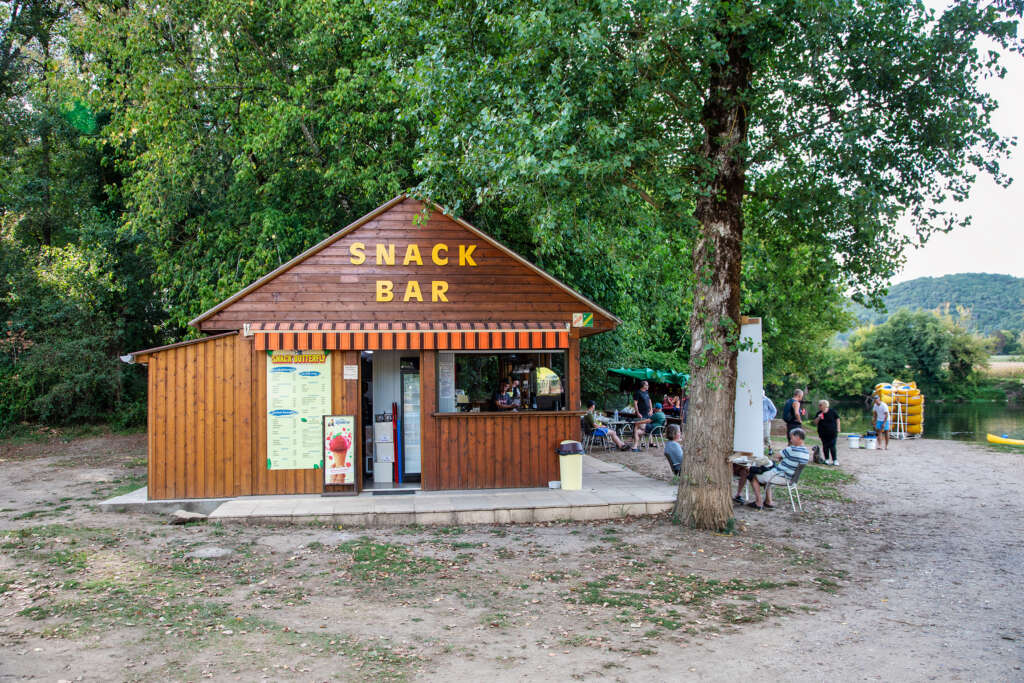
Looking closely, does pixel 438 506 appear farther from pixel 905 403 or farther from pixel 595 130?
pixel 905 403

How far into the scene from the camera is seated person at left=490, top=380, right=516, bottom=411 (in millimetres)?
12314

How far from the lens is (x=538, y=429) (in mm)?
11945

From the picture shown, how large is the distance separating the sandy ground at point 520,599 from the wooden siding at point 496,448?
1826 mm

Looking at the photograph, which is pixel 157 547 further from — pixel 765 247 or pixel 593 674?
pixel 765 247

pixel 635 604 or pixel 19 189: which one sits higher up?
pixel 19 189

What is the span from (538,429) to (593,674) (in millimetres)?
6911

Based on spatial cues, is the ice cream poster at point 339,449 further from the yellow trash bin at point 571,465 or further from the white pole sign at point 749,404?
the white pole sign at point 749,404

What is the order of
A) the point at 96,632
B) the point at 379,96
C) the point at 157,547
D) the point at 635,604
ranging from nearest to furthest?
the point at 96,632, the point at 635,604, the point at 157,547, the point at 379,96

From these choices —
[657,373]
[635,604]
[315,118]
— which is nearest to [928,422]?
[657,373]

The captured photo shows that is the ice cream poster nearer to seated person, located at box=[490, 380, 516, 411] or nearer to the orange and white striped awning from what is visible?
the orange and white striped awning

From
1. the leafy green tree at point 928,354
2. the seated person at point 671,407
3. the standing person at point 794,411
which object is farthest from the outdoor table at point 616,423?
the leafy green tree at point 928,354

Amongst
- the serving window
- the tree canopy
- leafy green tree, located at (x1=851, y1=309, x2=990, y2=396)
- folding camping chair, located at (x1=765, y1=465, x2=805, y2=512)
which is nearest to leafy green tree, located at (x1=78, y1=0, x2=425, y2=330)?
the tree canopy

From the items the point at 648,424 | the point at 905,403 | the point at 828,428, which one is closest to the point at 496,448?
the point at 828,428

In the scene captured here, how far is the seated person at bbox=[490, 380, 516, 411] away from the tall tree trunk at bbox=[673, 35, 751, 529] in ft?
11.6
